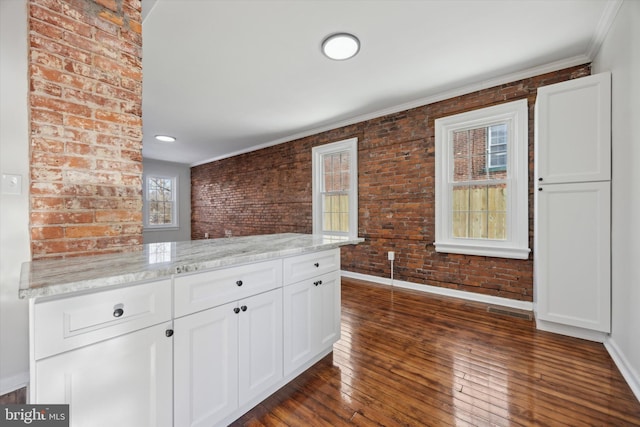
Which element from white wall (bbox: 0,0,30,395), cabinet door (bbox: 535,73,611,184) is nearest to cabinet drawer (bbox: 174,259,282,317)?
white wall (bbox: 0,0,30,395)

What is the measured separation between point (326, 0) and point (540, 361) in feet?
10.3

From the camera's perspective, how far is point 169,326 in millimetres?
1175

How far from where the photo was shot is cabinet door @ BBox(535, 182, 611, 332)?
87.8 inches

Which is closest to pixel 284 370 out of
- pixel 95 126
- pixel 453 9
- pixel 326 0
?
pixel 95 126

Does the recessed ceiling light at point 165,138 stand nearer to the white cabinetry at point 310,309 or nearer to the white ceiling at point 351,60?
the white ceiling at point 351,60

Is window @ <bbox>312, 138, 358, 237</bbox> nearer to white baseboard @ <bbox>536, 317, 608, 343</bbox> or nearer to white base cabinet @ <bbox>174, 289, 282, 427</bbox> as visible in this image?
white baseboard @ <bbox>536, 317, 608, 343</bbox>

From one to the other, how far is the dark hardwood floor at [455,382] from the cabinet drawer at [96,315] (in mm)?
891

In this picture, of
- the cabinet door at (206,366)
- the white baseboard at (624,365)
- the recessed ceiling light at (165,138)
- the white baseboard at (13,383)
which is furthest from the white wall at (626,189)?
the recessed ceiling light at (165,138)

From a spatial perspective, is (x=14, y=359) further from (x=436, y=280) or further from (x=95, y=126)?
(x=436, y=280)

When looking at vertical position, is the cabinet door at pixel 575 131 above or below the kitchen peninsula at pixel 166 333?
above

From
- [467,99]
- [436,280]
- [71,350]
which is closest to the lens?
[71,350]

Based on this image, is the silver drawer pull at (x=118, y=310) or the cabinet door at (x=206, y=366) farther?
the cabinet door at (x=206, y=366)

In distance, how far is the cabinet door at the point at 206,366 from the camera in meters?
1.21

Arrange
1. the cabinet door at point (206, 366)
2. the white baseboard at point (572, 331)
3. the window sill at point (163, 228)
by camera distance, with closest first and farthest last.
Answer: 1. the cabinet door at point (206, 366)
2. the white baseboard at point (572, 331)
3. the window sill at point (163, 228)
